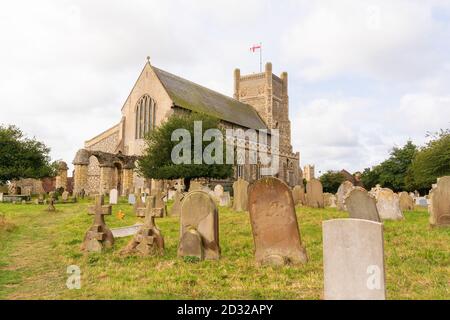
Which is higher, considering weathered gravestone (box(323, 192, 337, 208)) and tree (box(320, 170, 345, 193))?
tree (box(320, 170, 345, 193))

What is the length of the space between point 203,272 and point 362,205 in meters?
5.06

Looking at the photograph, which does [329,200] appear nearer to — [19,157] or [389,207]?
[389,207]

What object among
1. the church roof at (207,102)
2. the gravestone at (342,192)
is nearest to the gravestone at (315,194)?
the gravestone at (342,192)

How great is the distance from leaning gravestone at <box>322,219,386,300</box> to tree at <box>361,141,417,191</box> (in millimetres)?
43961

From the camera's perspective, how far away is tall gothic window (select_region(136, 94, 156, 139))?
3434cm

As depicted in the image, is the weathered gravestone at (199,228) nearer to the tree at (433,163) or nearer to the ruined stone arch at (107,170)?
the ruined stone arch at (107,170)

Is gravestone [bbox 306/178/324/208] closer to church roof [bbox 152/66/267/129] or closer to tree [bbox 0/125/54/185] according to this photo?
church roof [bbox 152/66/267/129]

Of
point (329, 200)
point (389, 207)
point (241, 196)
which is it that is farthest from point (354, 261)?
point (329, 200)

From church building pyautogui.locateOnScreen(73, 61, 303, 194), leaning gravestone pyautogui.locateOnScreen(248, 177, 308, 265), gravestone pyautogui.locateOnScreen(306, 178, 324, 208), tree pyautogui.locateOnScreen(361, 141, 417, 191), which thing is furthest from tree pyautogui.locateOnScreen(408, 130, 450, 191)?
leaning gravestone pyautogui.locateOnScreen(248, 177, 308, 265)

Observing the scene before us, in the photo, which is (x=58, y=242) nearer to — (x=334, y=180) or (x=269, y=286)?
(x=269, y=286)

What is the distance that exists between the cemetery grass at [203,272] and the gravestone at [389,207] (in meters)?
2.77
